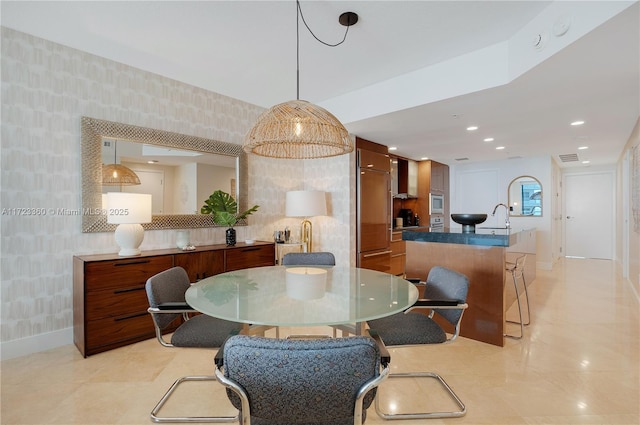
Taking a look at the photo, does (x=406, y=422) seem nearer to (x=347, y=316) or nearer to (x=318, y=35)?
(x=347, y=316)

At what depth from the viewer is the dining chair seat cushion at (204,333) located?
167 cm

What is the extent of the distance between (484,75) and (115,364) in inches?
149

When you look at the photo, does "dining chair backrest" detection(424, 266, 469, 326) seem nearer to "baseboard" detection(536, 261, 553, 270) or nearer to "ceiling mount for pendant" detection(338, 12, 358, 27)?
"ceiling mount for pendant" detection(338, 12, 358, 27)

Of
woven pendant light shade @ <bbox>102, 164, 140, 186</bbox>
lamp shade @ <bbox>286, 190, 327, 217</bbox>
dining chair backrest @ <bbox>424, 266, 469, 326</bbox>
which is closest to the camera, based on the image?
dining chair backrest @ <bbox>424, 266, 469, 326</bbox>

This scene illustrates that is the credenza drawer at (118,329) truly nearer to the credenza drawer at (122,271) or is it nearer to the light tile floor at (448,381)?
the light tile floor at (448,381)

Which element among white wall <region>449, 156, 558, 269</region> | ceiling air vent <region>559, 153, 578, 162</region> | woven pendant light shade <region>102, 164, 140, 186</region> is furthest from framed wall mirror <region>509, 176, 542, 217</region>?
woven pendant light shade <region>102, 164, 140, 186</region>

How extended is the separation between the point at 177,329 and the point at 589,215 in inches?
355

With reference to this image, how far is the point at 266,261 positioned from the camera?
3.57 meters

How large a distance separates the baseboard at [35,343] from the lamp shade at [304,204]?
8.05ft

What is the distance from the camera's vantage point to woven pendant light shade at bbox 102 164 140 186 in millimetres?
2846

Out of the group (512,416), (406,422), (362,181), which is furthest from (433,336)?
(362,181)

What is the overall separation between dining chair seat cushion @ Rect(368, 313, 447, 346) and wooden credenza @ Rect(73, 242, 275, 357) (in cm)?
196

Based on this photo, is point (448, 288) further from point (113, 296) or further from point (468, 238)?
point (113, 296)

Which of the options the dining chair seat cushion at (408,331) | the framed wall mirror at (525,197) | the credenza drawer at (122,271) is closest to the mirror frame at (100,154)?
the credenza drawer at (122,271)
